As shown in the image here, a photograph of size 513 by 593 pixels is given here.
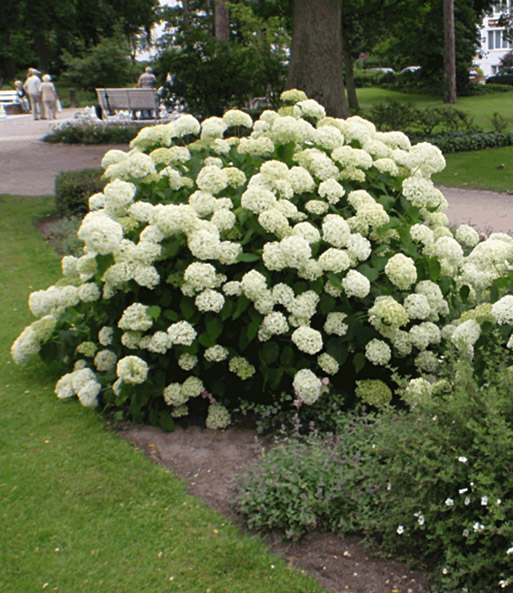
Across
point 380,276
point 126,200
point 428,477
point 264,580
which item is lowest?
point 264,580

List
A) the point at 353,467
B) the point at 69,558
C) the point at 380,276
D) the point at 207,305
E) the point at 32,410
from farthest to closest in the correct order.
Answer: the point at 32,410 < the point at 380,276 < the point at 207,305 < the point at 353,467 < the point at 69,558

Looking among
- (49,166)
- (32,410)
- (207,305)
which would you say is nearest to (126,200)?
(207,305)

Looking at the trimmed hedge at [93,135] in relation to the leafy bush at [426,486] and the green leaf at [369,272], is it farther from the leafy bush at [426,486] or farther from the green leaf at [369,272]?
the leafy bush at [426,486]

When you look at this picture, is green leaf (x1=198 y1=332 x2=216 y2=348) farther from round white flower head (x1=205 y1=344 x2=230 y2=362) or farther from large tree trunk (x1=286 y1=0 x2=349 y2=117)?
large tree trunk (x1=286 y1=0 x2=349 y2=117)

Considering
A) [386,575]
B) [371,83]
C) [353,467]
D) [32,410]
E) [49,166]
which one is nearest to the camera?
[386,575]

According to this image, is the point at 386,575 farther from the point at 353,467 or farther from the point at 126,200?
the point at 126,200

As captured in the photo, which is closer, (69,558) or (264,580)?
(264,580)

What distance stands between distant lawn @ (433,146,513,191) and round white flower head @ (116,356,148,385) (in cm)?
911

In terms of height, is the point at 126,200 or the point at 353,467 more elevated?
the point at 126,200

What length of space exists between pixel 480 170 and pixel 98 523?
1195cm

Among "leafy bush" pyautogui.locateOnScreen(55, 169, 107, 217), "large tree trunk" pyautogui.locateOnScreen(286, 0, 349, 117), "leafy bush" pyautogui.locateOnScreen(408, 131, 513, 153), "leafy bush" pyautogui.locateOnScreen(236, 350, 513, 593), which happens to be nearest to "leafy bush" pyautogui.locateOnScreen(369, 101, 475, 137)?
"leafy bush" pyautogui.locateOnScreen(408, 131, 513, 153)

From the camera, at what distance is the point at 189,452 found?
13.3ft

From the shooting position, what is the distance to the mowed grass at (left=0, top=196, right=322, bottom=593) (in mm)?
3037

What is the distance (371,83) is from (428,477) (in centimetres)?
5081
